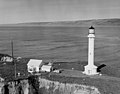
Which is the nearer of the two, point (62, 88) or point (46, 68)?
point (62, 88)

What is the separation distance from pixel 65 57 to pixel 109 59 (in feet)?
37.0

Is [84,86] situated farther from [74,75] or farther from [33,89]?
[33,89]

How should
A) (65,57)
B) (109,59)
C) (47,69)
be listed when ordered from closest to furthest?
1. (47,69)
2. (109,59)
3. (65,57)

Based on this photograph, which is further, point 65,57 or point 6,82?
point 65,57

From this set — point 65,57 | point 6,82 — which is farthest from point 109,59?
point 6,82

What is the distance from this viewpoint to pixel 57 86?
2666cm

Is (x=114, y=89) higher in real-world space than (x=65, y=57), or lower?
lower

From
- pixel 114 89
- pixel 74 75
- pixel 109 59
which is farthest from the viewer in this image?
pixel 109 59

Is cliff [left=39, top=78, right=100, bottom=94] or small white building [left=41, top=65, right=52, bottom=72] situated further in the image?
small white building [left=41, top=65, right=52, bottom=72]

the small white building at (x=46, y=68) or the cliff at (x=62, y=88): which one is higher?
the small white building at (x=46, y=68)

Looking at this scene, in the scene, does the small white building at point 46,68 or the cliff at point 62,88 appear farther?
the small white building at point 46,68

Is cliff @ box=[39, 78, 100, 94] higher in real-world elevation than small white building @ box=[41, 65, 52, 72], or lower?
lower

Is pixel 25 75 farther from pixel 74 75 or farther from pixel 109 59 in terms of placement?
pixel 109 59

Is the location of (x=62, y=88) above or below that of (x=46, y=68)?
below
